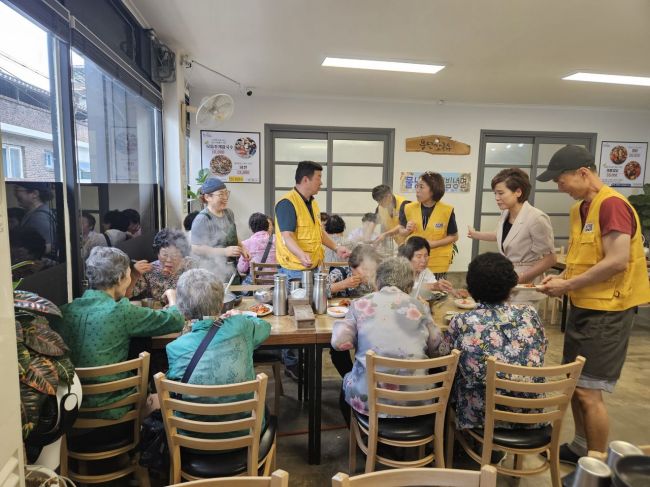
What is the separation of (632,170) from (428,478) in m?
7.59

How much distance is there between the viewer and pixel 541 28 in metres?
3.20

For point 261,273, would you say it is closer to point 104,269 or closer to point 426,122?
point 104,269

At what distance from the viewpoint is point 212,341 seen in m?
1.52

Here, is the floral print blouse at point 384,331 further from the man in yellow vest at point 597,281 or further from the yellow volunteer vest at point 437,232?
the yellow volunteer vest at point 437,232

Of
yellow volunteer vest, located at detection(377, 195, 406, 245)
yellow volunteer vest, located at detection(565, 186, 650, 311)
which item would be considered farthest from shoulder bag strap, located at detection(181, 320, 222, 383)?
yellow volunteer vest, located at detection(377, 195, 406, 245)

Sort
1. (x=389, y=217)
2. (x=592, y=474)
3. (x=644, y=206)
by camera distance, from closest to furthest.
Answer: (x=592, y=474)
(x=389, y=217)
(x=644, y=206)

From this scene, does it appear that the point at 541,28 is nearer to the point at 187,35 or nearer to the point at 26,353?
the point at 187,35

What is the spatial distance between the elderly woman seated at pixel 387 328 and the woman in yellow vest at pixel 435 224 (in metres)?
1.66

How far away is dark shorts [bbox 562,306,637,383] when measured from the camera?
198cm

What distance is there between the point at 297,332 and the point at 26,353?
108 centimetres

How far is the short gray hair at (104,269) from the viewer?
175 centimetres

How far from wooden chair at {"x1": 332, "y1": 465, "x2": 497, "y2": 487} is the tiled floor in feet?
4.02

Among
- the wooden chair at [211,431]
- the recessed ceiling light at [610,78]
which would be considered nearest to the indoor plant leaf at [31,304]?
the wooden chair at [211,431]

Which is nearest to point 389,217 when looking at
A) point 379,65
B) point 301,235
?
point 301,235
